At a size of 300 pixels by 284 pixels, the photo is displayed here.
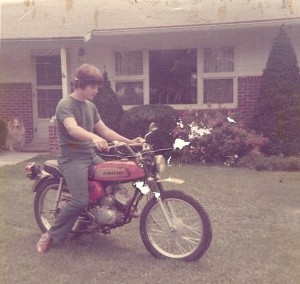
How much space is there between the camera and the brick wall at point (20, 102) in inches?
438

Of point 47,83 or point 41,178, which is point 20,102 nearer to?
point 47,83

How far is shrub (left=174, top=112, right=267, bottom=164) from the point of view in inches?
339

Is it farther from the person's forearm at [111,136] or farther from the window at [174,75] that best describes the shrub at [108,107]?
the person's forearm at [111,136]

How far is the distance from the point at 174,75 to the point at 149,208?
25.1ft

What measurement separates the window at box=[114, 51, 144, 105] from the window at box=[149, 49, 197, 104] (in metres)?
0.34

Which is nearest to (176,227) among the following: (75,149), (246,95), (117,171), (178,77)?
(117,171)

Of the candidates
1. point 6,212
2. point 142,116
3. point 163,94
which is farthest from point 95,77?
point 163,94

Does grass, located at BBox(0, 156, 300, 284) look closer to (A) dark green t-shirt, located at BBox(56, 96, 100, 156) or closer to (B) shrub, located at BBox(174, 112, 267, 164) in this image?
(A) dark green t-shirt, located at BBox(56, 96, 100, 156)

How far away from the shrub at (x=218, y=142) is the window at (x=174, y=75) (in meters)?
1.83

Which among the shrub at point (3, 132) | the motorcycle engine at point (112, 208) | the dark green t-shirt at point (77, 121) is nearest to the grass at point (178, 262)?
the motorcycle engine at point (112, 208)

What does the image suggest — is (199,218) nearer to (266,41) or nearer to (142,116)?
(142,116)

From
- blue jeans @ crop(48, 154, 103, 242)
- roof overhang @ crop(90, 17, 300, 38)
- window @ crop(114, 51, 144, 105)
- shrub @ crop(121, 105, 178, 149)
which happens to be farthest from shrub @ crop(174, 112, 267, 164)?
blue jeans @ crop(48, 154, 103, 242)

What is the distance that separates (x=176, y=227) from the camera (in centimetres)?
354

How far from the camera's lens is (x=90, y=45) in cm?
1088
